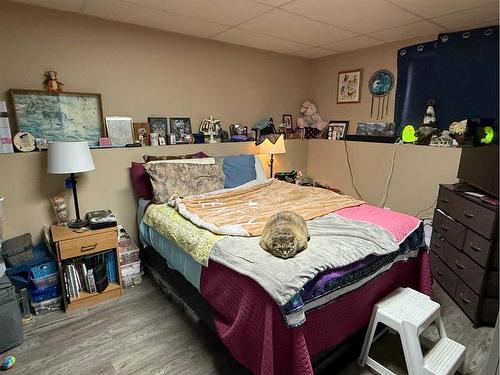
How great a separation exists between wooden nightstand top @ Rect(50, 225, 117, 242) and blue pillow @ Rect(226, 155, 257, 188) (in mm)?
1145

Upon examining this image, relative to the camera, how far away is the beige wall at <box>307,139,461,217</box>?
2.82 meters

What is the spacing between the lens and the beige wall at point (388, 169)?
111 inches

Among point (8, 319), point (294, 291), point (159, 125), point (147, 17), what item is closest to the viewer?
point (294, 291)

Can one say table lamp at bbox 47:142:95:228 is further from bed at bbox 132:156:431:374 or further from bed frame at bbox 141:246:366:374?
bed frame at bbox 141:246:366:374

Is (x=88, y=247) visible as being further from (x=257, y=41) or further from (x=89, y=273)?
(x=257, y=41)

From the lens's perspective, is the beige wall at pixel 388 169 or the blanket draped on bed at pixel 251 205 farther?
the beige wall at pixel 388 169

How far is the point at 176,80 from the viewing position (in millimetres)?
2961

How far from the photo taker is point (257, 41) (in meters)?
3.14

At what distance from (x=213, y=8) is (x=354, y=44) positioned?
180 centimetres

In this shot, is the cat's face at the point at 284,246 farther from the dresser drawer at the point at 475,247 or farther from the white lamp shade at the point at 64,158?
the white lamp shade at the point at 64,158

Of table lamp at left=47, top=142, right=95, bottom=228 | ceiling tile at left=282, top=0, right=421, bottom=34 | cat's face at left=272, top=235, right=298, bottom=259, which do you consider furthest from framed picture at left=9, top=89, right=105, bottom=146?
cat's face at left=272, top=235, right=298, bottom=259

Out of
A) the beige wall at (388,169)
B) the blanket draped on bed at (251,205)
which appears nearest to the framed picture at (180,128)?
the blanket draped on bed at (251,205)

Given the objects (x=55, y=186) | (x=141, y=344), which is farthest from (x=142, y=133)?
(x=141, y=344)

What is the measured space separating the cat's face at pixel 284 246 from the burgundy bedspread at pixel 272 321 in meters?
0.20
